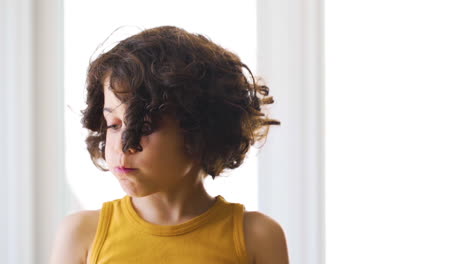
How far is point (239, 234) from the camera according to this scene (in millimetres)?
891

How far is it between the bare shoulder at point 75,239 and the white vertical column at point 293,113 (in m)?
0.82

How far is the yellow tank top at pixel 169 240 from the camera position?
855 mm

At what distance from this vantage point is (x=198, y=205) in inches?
35.8

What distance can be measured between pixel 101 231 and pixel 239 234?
0.68 feet

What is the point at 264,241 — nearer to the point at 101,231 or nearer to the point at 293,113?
the point at 101,231

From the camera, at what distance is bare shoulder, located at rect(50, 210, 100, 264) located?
88cm

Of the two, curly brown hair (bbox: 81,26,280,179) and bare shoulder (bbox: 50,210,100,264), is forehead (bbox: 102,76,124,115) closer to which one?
curly brown hair (bbox: 81,26,280,179)

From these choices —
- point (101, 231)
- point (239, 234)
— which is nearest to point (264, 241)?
point (239, 234)

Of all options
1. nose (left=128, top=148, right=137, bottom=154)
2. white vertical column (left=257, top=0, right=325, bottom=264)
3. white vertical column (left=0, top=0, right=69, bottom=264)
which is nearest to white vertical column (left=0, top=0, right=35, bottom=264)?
white vertical column (left=0, top=0, right=69, bottom=264)

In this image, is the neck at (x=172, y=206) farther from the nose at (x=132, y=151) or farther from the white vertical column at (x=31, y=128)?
the white vertical column at (x=31, y=128)
